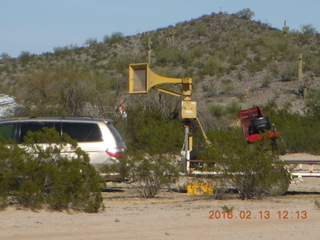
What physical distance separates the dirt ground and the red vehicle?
1.38 m

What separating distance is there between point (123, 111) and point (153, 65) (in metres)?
28.0

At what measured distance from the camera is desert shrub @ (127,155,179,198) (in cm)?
1227

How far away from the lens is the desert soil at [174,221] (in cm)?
829

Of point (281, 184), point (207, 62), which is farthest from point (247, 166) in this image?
point (207, 62)

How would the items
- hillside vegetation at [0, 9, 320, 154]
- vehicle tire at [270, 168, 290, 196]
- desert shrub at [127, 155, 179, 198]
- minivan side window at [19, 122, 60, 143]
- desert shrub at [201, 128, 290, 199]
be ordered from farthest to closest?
hillside vegetation at [0, 9, 320, 154] → minivan side window at [19, 122, 60, 143] → desert shrub at [127, 155, 179, 198] → vehicle tire at [270, 168, 290, 196] → desert shrub at [201, 128, 290, 199]

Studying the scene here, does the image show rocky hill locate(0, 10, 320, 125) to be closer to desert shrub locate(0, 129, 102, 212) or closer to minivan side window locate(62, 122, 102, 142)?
minivan side window locate(62, 122, 102, 142)

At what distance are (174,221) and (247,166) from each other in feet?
8.45

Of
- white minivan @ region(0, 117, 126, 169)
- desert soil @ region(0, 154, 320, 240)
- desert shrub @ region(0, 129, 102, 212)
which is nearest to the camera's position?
desert soil @ region(0, 154, 320, 240)

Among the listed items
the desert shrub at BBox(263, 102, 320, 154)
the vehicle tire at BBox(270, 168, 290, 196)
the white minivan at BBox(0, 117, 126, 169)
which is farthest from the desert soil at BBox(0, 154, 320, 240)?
the desert shrub at BBox(263, 102, 320, 154)

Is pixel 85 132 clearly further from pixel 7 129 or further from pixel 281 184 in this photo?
pixel 281 184

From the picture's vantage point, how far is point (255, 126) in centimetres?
1385

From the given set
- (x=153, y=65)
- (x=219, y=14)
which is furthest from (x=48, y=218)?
(x=219, y=14)

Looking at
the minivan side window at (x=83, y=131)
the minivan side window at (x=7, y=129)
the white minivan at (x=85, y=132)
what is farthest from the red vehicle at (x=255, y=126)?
the minivan side window at (x=7, y=129)

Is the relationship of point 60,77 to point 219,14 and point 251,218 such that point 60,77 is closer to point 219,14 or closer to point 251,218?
point 251,218
